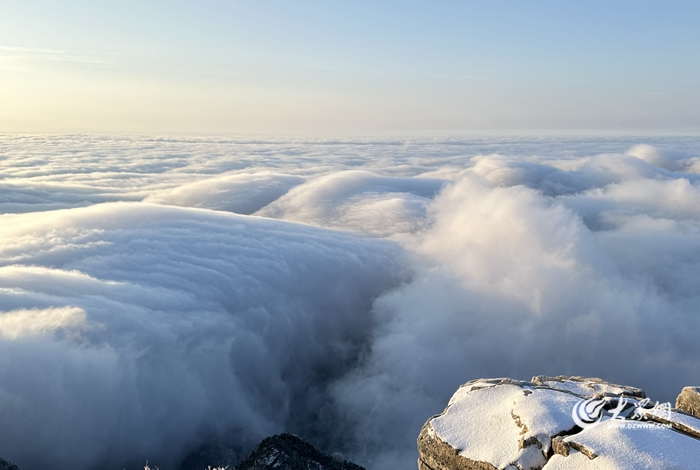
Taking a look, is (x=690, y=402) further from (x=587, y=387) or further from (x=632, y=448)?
(x=632, y=448)

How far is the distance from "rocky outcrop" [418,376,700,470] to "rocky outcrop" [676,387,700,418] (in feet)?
0.11

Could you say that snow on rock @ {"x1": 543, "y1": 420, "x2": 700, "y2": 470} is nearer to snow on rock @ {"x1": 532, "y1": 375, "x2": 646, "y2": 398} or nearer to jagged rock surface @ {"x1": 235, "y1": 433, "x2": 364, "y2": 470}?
snow on rock @ {"x1": 532, "y1": 375, "x2": 646, "y2": 398}

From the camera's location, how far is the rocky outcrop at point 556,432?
8.45 metres

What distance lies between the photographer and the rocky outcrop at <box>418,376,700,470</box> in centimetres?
845

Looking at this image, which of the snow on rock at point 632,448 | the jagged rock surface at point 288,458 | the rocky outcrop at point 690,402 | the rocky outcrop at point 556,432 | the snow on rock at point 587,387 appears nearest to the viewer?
the snow on rock at point 632,448

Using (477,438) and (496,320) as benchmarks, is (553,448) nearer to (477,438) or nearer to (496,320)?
(477,438)

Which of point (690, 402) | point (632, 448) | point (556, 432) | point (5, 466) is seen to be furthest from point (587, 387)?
point (5, 466)

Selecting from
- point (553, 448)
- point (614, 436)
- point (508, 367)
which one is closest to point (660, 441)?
point (614, 436)

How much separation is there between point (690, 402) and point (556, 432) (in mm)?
4629

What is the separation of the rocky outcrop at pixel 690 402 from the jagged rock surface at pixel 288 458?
860cm

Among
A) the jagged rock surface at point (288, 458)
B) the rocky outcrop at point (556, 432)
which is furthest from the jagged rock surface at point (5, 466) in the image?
the rocky outcrop at point (556, 432)

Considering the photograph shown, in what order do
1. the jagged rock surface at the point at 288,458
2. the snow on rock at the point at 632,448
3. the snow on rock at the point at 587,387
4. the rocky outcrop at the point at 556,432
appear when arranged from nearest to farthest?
the snow on rock at the point at 632,448 < the rocky outcrop at the point at 556,432 < the snow on rock at the point at 587,387 < the jagged rock surface at the point at 288,458

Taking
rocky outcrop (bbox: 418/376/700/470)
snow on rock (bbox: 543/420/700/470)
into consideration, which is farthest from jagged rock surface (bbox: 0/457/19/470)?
snow on rock (bbox: 543/420/700/470)

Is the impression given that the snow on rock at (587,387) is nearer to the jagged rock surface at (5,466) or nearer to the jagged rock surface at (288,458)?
the jagged rock surface at (288,458)
